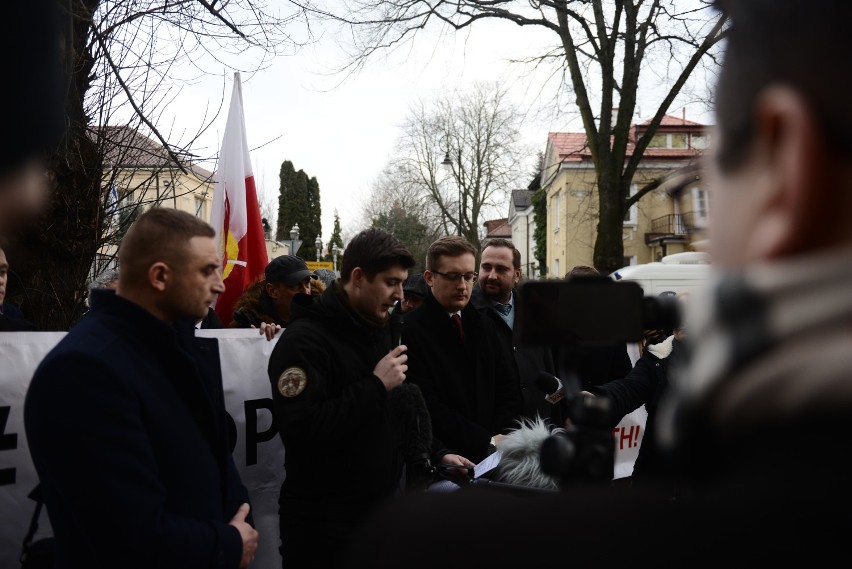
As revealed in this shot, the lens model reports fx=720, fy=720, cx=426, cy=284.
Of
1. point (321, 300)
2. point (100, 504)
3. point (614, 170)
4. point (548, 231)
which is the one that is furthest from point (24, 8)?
point (548, 231)

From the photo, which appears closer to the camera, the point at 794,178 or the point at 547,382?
the point at 794,178

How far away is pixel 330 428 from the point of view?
10.6 feet

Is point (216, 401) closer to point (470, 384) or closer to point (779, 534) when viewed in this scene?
point (470, 384)

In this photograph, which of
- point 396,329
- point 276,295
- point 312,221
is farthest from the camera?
point 312,221

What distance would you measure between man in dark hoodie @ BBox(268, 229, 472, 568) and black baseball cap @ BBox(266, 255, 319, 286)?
78.6 inches

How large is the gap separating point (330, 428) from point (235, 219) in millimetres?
3557

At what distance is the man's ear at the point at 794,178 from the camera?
63 cm

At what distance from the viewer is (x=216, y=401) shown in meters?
2.79

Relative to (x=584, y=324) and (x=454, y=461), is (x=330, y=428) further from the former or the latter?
(x=584, y=324)

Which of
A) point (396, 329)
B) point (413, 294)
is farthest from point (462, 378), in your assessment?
point (413, 294)

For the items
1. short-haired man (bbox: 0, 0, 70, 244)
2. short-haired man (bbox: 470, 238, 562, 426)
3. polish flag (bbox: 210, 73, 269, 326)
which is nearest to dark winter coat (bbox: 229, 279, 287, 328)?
polish flag (bbox: 210, 73, 269, 326)

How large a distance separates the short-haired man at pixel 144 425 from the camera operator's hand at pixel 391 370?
2.83ft

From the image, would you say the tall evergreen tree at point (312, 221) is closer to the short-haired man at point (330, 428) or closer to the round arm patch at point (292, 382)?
the short-haired man at point (330, 428)

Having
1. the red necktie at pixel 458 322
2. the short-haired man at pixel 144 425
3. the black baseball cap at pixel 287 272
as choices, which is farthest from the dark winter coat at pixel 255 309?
the short-haired man at pixel 144 425
